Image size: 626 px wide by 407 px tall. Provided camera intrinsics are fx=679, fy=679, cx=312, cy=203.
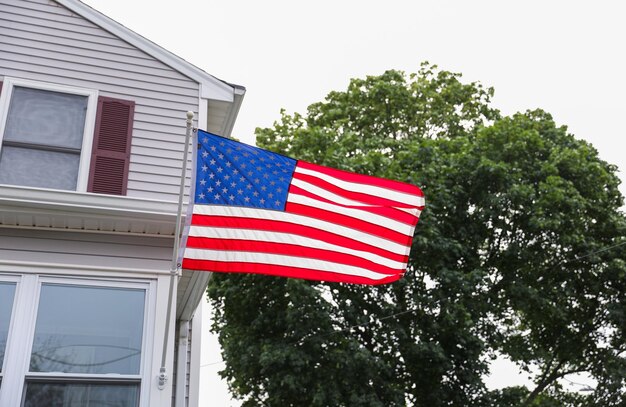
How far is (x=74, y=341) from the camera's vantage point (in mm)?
6207

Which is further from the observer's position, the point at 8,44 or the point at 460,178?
the point at 460,178

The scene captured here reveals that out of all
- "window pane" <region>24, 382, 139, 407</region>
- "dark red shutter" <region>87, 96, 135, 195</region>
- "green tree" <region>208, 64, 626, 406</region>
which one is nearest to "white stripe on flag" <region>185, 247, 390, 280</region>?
"window pane" <region>24, 382, 139, 407</region>

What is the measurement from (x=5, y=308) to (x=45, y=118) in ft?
7.34

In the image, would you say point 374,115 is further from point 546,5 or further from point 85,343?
point 85,343

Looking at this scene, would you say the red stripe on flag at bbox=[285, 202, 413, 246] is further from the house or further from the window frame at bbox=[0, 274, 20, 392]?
the window frame at bbox=[0, 274, 20, 392]

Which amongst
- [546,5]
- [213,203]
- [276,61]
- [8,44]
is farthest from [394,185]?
[276,61]

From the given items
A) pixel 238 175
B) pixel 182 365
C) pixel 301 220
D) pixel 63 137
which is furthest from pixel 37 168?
pixel 182 365

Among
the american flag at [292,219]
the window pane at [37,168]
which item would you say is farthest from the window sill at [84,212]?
the american flag at [292,219]

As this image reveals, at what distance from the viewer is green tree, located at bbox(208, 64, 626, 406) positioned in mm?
14461

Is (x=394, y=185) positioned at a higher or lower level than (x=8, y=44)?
lower

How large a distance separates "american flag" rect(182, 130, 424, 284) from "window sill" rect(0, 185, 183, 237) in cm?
109

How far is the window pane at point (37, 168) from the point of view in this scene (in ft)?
23.0

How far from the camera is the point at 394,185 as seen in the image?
6.49 meters

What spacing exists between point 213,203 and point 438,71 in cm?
1572
